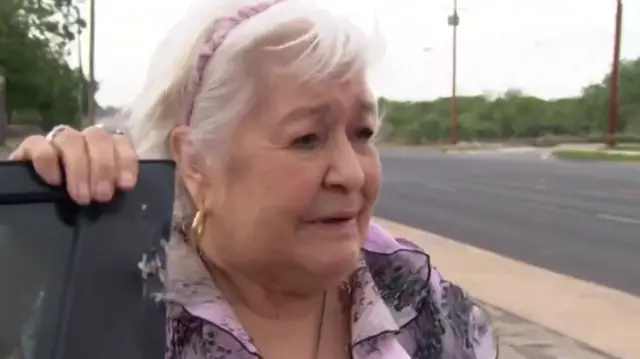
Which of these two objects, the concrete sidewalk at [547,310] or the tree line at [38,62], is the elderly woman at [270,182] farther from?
the tree line at [38,62]

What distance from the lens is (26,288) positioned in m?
1.56

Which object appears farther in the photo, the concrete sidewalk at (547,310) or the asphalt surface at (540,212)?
the asphalt surface at (540,212)

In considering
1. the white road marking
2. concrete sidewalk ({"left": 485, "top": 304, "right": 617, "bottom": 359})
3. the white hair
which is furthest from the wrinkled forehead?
the white road marking

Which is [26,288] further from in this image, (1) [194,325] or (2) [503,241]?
(2) [503,241]

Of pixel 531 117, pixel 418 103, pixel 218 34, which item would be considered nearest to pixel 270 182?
pixel 218 34

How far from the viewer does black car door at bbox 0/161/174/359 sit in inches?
58.8

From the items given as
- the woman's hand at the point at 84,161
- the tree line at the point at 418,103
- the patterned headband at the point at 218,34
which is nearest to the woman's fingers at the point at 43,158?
the woman's hand at the point at 84,161

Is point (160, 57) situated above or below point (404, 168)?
above

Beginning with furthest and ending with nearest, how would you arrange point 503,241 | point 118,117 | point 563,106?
point 563,106, point 503,241, point 118,117

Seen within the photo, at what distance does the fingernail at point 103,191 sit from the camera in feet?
5.15

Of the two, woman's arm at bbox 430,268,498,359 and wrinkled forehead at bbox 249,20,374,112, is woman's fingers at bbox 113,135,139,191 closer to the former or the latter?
wrinkled forehead at bbox 249,20,374,112

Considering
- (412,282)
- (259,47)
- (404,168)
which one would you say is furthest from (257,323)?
(404,168)

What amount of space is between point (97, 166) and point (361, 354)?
62 cm

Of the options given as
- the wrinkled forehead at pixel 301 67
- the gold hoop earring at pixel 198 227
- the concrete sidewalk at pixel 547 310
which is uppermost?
the wrinkled forehead at pixel 301 67
